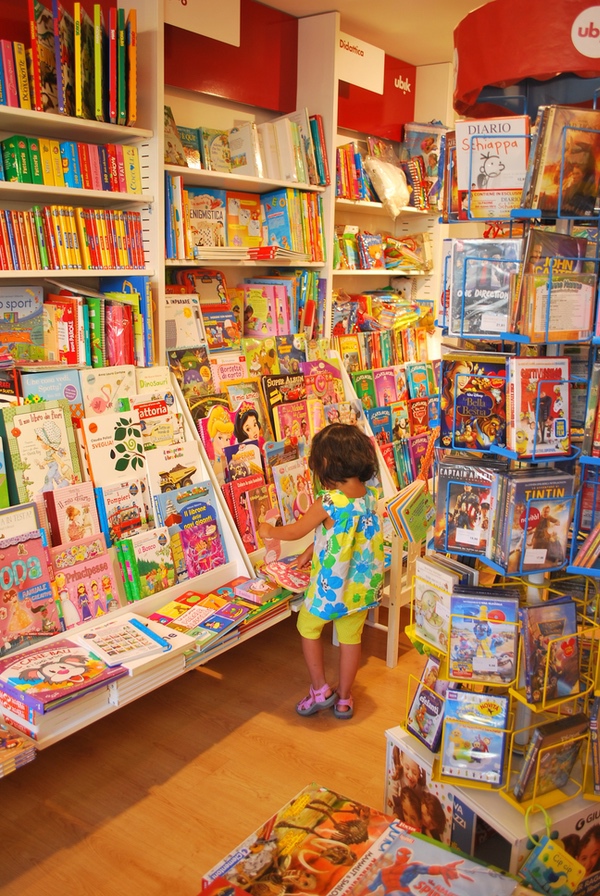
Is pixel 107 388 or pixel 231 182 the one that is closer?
pixel 107 388

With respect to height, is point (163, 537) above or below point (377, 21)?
below

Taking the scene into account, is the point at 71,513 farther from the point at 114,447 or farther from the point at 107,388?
the point at 107,388

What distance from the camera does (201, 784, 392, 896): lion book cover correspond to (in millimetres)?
1481

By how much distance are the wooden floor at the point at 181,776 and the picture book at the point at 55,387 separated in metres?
1.19

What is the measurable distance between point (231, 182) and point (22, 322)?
1.17 metres

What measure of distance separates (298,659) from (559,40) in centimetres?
252

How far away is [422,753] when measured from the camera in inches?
81.0

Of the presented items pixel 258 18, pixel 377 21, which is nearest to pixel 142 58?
pixel 258 18

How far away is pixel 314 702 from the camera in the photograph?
114 inches

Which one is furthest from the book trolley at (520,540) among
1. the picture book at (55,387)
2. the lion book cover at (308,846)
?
the picture book at (55,387)

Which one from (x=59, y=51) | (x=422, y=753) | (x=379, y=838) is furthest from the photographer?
(x=59, y=51)

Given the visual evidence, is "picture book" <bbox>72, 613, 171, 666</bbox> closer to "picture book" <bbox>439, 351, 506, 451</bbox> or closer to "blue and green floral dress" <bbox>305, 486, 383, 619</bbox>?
"blue and green floral dress" <bbox>305, 486, 383, 619</bbox>

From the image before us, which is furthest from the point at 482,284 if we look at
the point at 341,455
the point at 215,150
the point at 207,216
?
the point at 215,150

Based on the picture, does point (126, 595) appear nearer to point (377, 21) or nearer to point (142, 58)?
point (142, 58)
